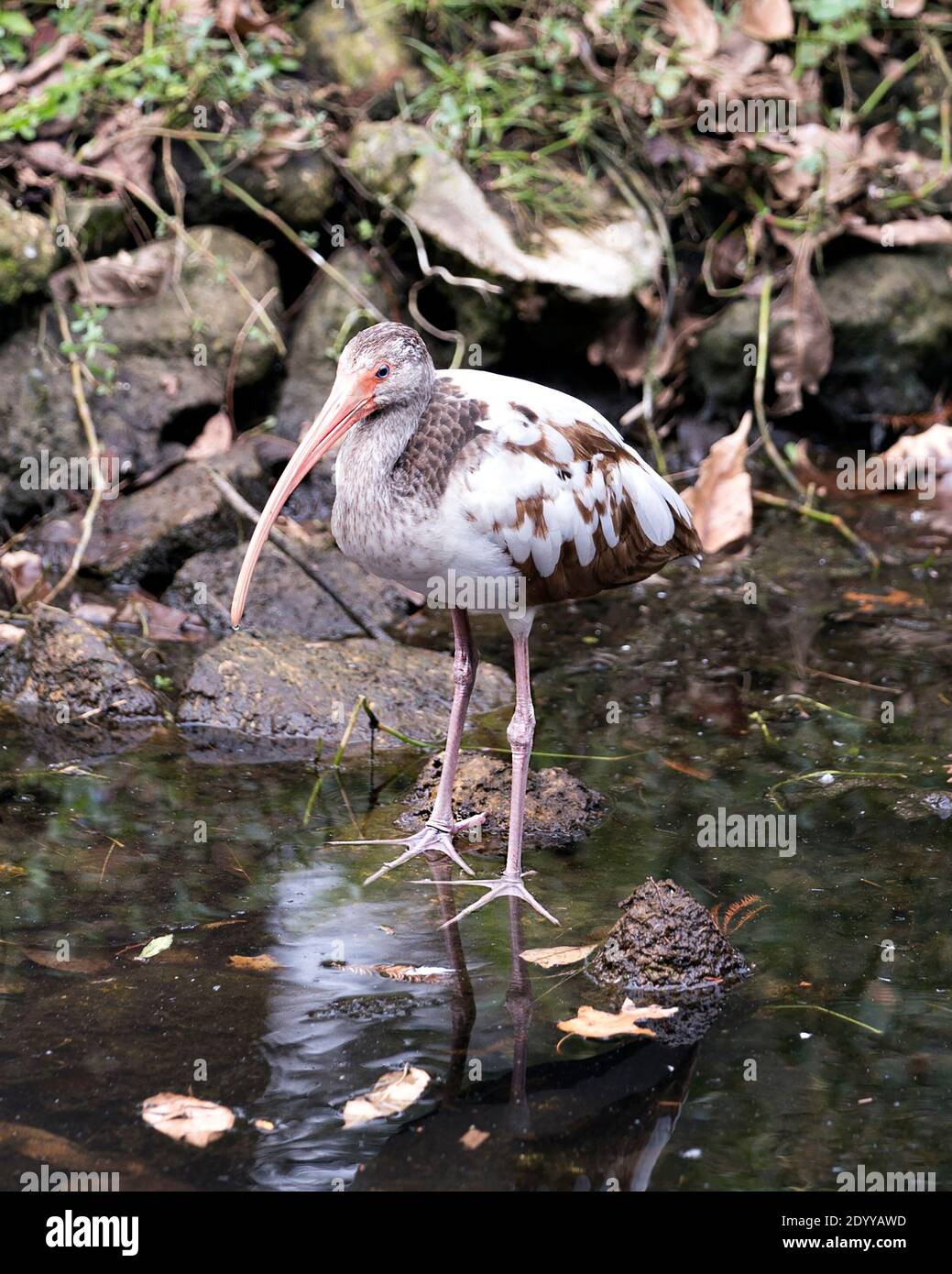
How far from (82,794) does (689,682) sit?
2598 mm

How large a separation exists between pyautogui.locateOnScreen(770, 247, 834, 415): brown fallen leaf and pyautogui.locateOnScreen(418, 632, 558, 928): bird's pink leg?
14.8ft

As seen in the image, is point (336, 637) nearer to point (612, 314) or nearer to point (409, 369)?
point (409, 369)

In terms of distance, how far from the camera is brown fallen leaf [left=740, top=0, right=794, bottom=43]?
9.12 metres

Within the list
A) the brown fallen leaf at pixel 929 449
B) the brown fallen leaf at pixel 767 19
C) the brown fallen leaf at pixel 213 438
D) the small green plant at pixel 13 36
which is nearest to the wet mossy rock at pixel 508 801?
the brown fallen leaf at pixel 213 438

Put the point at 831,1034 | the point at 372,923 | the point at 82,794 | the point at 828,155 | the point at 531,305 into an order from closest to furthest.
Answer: the point at 831,1034 < the point at 372,923 < the point at 82,794 < the point at 531,305 < the point at 828,155

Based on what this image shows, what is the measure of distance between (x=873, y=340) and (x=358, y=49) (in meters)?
3.65

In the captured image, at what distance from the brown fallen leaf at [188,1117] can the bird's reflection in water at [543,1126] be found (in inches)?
15.0

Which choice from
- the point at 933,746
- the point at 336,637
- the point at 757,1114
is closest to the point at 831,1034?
the point at 757,1114

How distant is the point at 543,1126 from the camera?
3.48 metres

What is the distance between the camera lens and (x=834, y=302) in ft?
29.7

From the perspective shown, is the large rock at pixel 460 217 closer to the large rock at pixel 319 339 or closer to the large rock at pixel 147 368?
the large rock at pixel 319 339

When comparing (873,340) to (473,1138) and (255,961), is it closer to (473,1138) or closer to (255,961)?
(255,961)

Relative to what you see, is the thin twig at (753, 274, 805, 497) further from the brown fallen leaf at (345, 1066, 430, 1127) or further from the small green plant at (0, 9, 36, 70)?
the brown fallen leaf at (345, 1066, 430, 1127)

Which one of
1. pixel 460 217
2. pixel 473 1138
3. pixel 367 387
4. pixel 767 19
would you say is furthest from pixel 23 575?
pixel 767 19
